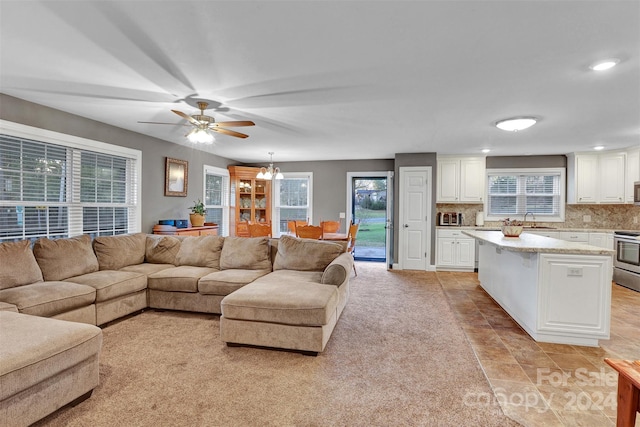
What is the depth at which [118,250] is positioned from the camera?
380cm

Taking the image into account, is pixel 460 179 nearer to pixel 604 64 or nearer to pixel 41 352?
pixel 604 64

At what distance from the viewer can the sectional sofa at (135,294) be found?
177 cm

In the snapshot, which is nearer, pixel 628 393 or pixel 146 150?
pixel 628 393

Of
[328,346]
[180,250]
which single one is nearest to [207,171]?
[180,250]

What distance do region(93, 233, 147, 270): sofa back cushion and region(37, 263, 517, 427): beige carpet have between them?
0.78 m

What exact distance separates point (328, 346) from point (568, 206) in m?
5.98

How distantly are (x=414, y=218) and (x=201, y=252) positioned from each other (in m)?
4.05

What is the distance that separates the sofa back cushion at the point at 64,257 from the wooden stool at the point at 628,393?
436cm

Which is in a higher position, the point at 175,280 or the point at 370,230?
the point at 370,230

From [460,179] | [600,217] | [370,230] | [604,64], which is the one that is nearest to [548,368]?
[604,64]

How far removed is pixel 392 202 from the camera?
6164 millimetres

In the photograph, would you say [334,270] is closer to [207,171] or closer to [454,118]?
[454,118]

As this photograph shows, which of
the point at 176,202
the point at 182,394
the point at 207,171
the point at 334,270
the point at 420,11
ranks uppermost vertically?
the point at 420,11

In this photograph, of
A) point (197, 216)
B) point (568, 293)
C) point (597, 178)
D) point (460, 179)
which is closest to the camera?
point (568, 293)
